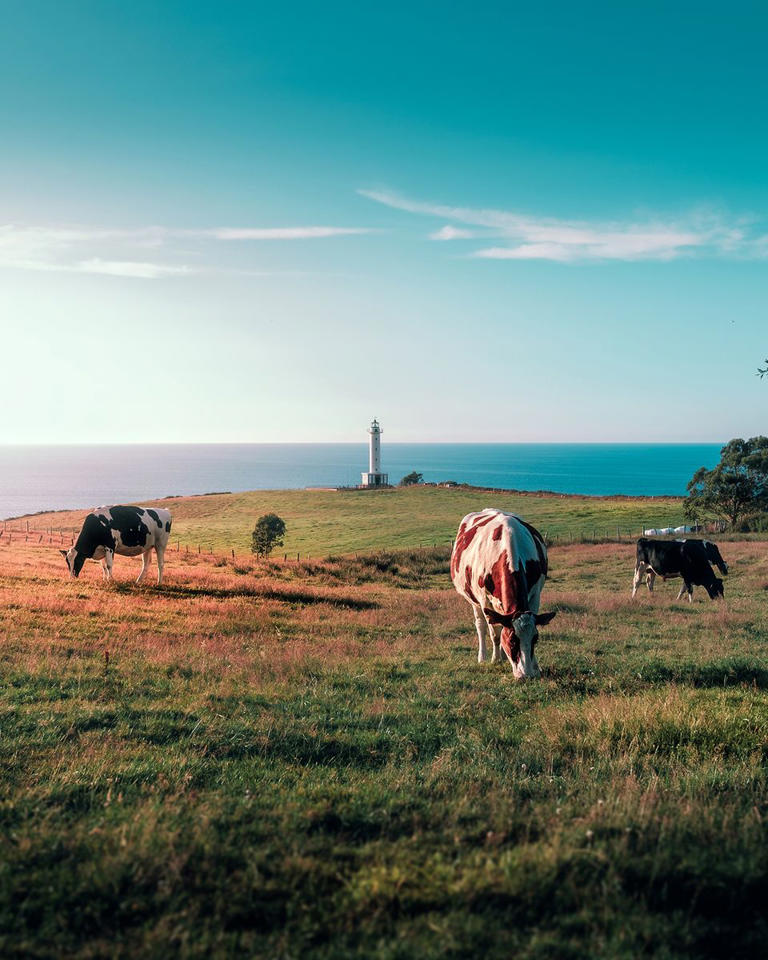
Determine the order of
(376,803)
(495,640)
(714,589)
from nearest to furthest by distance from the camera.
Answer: (376,803) → (495,640) → (714,589)

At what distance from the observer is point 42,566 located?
86.1 ft

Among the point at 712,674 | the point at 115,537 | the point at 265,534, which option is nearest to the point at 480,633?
the point at 712,674

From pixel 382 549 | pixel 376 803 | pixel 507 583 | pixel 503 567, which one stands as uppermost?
pixel 503 567

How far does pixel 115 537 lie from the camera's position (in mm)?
24109

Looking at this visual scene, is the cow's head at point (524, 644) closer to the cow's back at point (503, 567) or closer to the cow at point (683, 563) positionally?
the cow's back at point (503, 567)

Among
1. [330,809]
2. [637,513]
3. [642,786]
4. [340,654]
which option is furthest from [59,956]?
[637,513]

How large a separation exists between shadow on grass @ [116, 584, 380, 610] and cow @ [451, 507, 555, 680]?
8397mm

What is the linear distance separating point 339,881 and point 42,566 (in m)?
25.7

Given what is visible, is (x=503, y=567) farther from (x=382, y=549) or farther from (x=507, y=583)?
(x=382, y=549)

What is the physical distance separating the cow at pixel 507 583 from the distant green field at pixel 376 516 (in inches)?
1581

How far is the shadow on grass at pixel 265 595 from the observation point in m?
22.1

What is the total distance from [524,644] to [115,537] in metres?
17.8

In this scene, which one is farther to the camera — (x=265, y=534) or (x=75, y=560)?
(x=265, y=534)

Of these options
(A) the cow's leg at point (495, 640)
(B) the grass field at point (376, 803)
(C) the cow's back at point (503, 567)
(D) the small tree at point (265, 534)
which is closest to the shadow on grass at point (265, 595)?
(C) the cow's back at point (503, 567)
